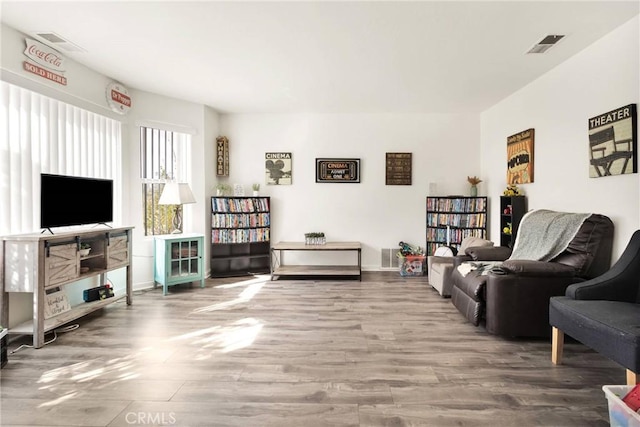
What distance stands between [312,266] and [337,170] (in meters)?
1.73

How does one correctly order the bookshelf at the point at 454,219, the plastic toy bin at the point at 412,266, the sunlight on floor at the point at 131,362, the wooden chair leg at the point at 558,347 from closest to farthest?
the sunlight on floor at the point at 131,362
the wooden chair leg at the point at 558,347
the bookshelf at the point at 454,219
the plastic toy bin at the point at 412,266

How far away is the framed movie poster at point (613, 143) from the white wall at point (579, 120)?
0.07 meters

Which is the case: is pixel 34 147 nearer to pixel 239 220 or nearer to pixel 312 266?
pixel 239 220

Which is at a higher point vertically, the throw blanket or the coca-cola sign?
the coca-cola sign

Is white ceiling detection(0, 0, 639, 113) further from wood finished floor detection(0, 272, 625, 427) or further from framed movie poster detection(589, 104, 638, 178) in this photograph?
wood finished floor detection(0, 272, 625, 427)

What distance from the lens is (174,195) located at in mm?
4582

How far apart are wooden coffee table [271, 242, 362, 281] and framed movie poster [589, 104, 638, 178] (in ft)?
10.2

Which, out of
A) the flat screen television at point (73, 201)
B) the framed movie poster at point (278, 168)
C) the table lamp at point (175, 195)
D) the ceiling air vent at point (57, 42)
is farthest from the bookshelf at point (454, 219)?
the ceiling air vent at point (57, 42)

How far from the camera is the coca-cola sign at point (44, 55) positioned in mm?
3125

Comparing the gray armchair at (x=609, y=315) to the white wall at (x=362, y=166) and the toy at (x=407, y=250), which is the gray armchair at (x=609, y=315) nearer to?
the toy at (x=407, y=250)

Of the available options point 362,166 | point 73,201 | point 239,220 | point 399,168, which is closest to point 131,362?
point 73,201

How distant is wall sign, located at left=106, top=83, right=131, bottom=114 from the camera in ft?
13.7

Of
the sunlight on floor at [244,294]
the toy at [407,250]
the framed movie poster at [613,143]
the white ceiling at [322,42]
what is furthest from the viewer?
the toy at [407,250]

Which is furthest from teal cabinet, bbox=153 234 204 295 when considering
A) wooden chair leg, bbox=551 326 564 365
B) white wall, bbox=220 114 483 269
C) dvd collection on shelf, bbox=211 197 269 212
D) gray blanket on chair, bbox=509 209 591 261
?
wooden chair leg, bbox=551 326 564 365
